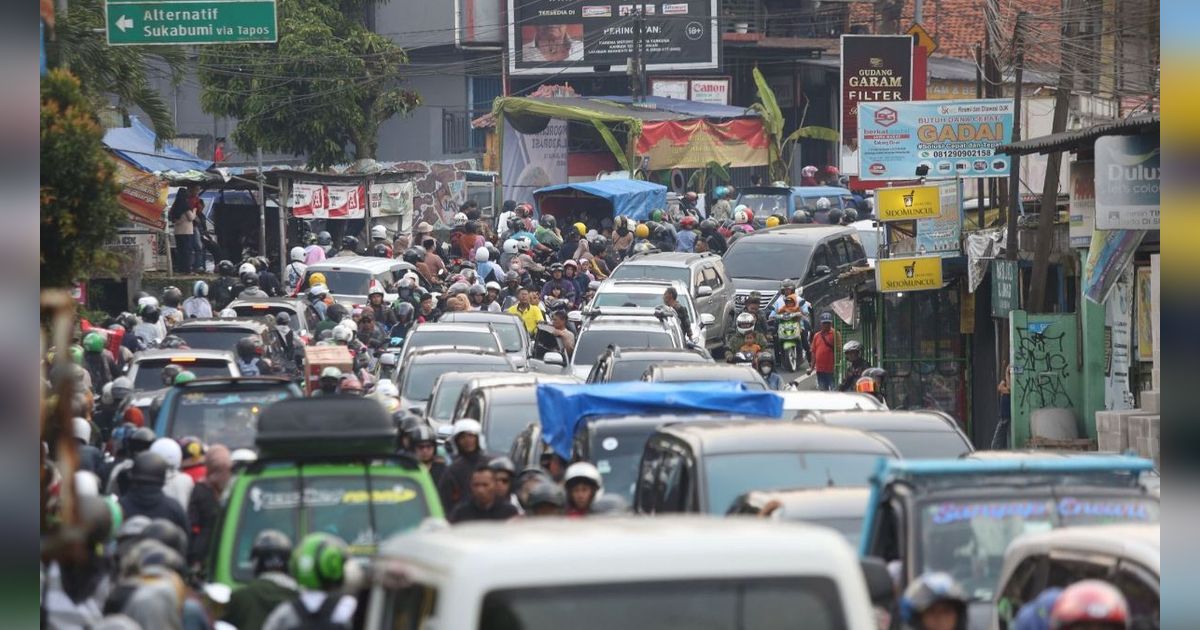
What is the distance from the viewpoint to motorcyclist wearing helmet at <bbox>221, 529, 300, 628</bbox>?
26.7ft

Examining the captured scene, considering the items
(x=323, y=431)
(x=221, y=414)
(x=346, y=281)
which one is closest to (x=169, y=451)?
(x=323, y=431)

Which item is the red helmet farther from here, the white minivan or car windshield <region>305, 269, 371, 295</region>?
car windshield <region>305, 269, 371, 295</region>

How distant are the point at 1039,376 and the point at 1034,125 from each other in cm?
1927

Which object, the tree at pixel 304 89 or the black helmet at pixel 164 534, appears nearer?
the black helmet at pixel 164 534

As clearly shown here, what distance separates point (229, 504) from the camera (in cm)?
984

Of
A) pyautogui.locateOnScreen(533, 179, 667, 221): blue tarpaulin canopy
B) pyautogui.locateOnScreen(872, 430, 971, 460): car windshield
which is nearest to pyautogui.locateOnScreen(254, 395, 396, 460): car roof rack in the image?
pyautogui.locateOnScreen(872, 430, 971, 460): car windshield

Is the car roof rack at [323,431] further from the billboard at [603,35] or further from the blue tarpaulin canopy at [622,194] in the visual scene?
the billboard at [603,35]

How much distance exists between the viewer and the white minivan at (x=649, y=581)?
514 centimetres

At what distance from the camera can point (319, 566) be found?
7.16 m

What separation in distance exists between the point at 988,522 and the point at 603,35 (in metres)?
52.0

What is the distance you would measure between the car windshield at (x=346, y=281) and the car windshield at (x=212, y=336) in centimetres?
703

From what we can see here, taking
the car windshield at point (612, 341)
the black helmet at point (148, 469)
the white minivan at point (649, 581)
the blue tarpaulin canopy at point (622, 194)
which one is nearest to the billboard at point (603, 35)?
the blue tarpaulin canopy at point (622, 194)

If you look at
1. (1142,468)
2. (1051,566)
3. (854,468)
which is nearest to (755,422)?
(854,468)
